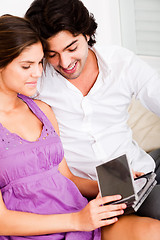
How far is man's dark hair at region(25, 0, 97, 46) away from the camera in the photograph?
1.71 metres

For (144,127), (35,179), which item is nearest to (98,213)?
A: (35,179)

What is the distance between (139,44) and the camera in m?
3.23

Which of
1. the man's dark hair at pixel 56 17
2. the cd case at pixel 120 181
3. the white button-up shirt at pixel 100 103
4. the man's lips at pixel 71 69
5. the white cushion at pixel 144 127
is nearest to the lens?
the cd case at pixel 120 181

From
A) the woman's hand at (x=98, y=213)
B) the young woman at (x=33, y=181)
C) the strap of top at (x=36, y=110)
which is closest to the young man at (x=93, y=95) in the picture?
the strap of top at (x=36, y=110)

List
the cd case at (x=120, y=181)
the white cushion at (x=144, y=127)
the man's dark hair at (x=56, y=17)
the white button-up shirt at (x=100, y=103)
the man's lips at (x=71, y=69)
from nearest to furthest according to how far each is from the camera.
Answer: the cd case at (x=120, y=181)
the man's dark hair at (x=56, y=17)
the man's lips at (x=71, y=69)
the white button-up shirt at (x=100, y=103)
the white cushion at (x=144, y=127)

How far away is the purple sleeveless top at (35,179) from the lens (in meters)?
1.52

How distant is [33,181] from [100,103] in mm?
609

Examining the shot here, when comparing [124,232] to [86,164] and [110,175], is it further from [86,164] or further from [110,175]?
[86,164]

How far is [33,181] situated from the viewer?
1.57 meters

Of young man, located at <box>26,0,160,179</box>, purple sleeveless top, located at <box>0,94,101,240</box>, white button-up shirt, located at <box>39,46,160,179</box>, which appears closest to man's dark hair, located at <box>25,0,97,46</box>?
young man, located at <box>26,0,160,179</box>

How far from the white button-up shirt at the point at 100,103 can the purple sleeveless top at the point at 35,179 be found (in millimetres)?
298

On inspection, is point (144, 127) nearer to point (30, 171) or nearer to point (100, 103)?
point (100, 103)

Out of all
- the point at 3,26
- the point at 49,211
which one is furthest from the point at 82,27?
the point at 49,211

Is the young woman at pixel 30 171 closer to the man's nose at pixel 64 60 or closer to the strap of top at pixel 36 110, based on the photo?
the strap of top at pixel 36 110
